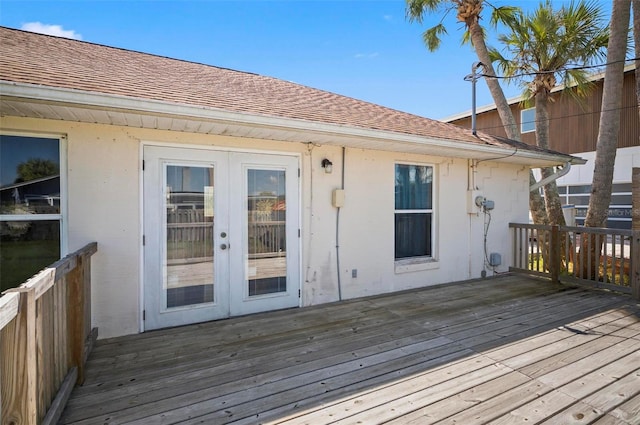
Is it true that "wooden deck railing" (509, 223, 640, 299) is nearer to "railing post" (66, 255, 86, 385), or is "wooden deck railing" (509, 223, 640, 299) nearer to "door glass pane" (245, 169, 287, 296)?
"door glass pane" (245, 169, 287, 296)

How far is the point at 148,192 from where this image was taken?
3.77m

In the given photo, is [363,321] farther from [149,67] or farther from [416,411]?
[149,67]

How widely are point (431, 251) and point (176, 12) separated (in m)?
6.38

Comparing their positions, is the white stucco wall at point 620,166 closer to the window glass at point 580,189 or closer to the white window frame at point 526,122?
the window glass at point 580,189

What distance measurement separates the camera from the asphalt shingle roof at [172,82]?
3.20 meters

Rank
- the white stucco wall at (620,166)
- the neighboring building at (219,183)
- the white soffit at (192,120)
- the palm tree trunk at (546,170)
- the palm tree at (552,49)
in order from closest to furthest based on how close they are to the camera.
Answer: the white soffit at (192,120) → the neighboring building at (219,183) → the palm tree trunk at (546,170) → the palm tree at (552,49) → the white stucco wall at (620,166)

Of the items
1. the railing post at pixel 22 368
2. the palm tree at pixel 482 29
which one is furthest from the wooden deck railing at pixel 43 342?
the palm tree at pixel 482 29

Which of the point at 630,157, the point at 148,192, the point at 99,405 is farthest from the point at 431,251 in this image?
the point at 630,157

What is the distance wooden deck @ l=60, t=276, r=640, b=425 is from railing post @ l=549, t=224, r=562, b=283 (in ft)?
4.69

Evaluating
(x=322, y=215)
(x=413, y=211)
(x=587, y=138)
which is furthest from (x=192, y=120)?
(x=587, y=138)

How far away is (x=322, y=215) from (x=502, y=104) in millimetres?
6460

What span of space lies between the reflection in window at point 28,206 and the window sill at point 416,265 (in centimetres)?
446

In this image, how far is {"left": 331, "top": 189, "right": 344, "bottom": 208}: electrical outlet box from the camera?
189 inches

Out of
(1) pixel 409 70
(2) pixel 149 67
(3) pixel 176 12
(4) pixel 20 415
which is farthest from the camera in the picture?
(1) pixel 409 70
